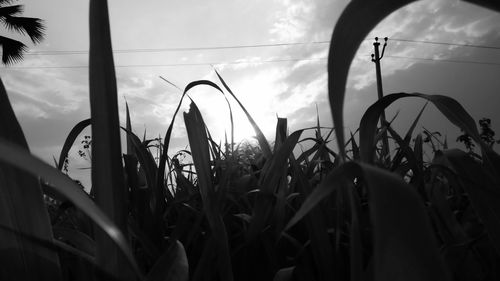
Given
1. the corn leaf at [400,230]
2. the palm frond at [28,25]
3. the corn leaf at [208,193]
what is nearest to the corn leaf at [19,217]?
the corn leaf at [208,193]

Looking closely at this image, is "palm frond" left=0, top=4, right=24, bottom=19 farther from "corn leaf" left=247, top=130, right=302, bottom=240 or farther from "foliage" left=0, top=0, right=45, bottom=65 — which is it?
"corn leaf" left=247, top=130, right=302, bottom=240

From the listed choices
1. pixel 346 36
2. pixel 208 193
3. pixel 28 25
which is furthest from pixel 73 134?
pixel 28 25

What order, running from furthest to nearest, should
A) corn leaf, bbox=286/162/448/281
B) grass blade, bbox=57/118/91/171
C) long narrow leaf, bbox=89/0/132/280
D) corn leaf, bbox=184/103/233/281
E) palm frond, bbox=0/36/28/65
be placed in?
palm frond, bbox=0/36/28/65 < grass blade, bbox=57/118/91/171 < corn leaf, bbox=184/103/233/281 < long narrow leaf, bbox=89/0/132/280 < corn leaf, bbox=286/162/448/281

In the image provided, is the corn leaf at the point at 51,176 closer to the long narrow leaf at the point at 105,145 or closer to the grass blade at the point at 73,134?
the long narrow leaf at the point at 105,145

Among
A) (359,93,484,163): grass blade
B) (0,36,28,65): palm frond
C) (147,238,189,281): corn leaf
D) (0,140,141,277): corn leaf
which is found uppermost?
(0,36,28,65): palm frond

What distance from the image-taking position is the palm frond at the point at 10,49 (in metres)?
14.4

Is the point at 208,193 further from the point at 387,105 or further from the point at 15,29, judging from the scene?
the point at 15,29

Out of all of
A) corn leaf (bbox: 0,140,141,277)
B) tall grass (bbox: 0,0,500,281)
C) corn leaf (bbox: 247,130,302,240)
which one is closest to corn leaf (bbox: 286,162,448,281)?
tall grass (bbox: 0,0,500,281)

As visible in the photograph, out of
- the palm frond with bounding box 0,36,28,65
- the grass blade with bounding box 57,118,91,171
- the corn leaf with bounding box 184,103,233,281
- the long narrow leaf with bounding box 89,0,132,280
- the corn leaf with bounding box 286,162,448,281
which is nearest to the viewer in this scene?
the corn leaf with bounding box 286,162,448,281

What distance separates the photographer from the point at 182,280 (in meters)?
0.33

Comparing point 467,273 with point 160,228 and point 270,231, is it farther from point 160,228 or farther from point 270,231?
point 160,228

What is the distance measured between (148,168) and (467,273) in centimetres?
52

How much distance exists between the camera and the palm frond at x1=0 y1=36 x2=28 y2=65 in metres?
14.4

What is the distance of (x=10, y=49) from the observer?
14445mm
